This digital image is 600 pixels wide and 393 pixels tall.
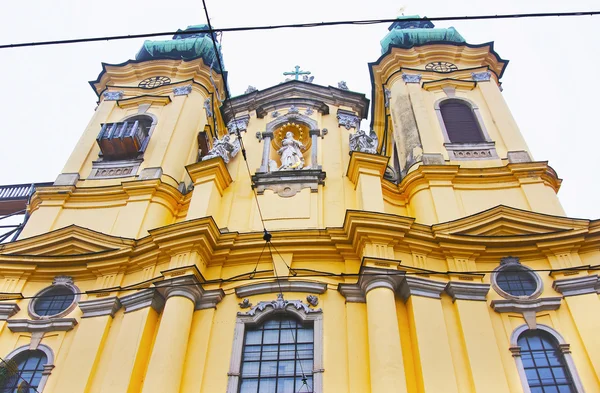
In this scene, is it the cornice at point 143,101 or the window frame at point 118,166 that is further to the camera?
the cornice at point 143,101

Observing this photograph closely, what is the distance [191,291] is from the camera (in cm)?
1055

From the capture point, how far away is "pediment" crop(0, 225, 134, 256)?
40.8ft

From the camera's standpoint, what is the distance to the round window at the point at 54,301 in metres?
11.4

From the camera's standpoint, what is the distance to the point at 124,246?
12.2 metres

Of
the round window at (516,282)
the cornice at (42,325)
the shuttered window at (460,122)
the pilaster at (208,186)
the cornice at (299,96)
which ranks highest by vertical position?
the cornice at (299,96)

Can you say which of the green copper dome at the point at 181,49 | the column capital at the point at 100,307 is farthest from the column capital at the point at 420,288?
the green copper dome at the point at 181,49

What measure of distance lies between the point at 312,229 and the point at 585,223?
19.0 ft

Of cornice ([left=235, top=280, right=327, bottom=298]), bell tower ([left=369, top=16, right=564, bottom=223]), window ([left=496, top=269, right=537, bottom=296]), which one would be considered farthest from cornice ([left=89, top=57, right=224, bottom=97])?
window ([left=496, top=269, right=537, bottom=296])

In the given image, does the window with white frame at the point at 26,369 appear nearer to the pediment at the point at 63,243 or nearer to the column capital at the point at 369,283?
the pediment at the point at 63,243

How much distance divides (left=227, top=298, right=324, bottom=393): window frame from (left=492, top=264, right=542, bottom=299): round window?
367 cm

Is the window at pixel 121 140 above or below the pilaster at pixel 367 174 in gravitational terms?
above

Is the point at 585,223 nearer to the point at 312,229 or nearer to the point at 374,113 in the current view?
the point at 312,229

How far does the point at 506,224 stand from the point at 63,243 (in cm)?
1003

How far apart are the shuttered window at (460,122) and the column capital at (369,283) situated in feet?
20.6
